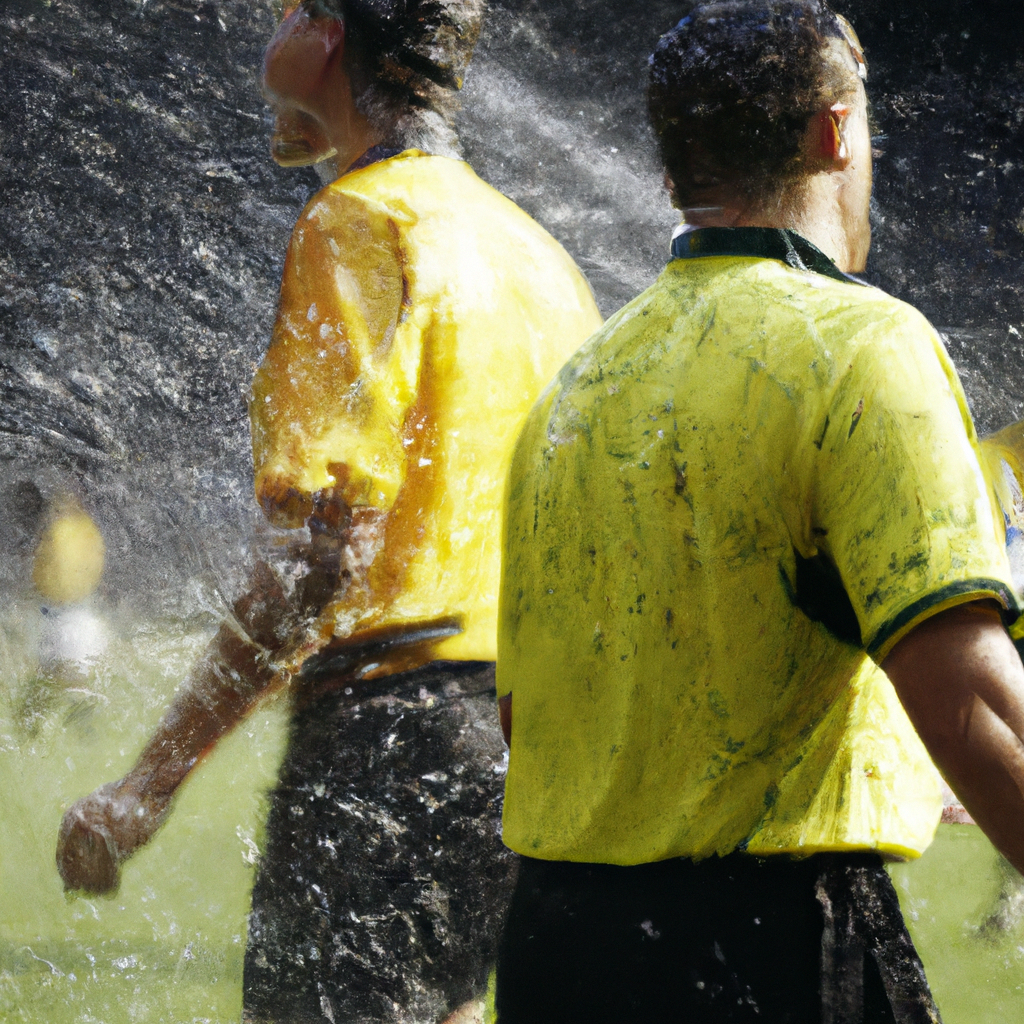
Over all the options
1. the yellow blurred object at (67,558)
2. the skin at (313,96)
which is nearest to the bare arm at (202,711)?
the yellow blurred object at (67,558)

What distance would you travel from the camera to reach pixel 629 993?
2.96ft

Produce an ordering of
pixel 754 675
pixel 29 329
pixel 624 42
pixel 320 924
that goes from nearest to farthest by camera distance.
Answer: pixel 754 675 → pixel 320 924 → pixel 29 329 → pixel 624 42

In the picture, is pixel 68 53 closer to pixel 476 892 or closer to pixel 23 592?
pixel 23 592

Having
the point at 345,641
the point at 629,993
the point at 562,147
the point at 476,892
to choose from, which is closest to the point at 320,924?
the point at 476,892

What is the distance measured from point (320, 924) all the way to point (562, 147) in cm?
133

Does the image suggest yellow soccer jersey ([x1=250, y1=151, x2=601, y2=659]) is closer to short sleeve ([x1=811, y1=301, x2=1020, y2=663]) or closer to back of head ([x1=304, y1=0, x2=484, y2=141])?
back of head ([x1=304, y1=0, x2=484, y2=141])

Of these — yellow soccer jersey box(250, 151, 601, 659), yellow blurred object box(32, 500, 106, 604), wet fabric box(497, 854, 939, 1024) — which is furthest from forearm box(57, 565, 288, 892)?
wet fabric box(497, 854, 939, 1024)

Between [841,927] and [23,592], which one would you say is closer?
[841,927]

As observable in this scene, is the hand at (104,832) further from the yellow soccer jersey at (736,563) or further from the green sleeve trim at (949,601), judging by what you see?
the green sleeve trim at (949,601)

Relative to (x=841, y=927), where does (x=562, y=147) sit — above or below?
above

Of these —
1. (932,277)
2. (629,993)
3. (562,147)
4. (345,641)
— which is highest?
(562,147)

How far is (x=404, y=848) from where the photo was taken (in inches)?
57.3

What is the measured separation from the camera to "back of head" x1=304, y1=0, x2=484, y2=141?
158cm

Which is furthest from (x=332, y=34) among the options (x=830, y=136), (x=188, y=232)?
(x=830, y=136)
